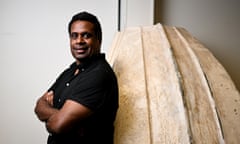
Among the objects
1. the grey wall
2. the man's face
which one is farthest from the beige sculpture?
the grey wall

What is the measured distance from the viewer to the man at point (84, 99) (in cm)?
113

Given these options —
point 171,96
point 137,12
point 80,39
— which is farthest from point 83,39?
point 137,12

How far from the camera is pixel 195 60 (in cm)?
171

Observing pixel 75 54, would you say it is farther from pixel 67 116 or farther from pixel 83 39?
pixel 67 116

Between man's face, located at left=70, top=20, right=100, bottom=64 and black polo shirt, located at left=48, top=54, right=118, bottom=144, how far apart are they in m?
0.06

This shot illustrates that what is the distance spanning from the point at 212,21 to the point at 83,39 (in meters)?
1.67

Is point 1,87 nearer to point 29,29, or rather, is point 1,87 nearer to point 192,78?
point 29,29

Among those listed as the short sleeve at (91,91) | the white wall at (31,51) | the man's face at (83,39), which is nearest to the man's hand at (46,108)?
the short sleeve at (91,91)

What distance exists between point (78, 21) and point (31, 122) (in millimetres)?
1502

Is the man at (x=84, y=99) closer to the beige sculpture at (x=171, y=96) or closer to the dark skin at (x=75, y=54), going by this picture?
the dark skin at (x=75, y=54)

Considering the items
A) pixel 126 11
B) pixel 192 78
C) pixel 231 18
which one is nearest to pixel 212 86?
pixel 192 78

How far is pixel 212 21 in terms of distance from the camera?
260 cm

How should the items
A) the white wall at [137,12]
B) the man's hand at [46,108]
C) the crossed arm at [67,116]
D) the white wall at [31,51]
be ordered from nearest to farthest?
the crossed arm at [67,116] < the man's hand at [46,108] < the white wall at [137,12] < the white wall at [31,51]

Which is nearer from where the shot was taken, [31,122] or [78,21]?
[78,21]
